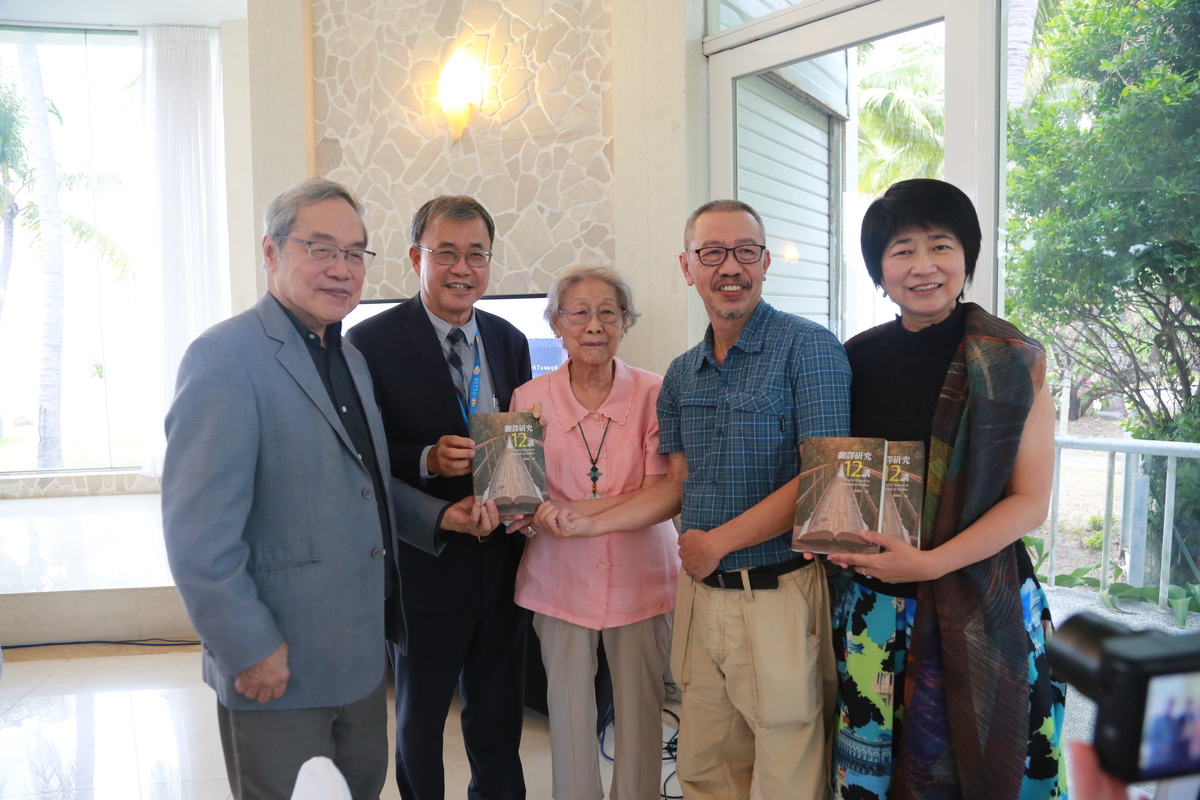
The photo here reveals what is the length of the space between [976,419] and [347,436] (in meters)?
1.21

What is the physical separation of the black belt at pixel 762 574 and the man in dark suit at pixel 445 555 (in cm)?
65

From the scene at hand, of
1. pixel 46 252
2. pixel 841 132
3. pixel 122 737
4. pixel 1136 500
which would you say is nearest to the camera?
pixel 1136 500

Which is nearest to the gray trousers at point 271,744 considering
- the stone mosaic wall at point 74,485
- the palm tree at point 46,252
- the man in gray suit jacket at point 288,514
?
the man in gray suit jacket at point 288,514

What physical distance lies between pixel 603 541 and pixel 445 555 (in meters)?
0.43

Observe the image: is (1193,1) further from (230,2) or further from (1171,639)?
(230,2)

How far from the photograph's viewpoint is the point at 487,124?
391 centimetres

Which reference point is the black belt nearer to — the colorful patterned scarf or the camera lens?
the colorful patterned scarf

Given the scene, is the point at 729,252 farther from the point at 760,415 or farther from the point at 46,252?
the point at 46,252

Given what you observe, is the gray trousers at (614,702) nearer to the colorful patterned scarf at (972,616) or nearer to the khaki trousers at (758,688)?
the khaki trousers at (758,688)

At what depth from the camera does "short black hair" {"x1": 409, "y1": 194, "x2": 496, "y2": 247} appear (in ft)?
6.63

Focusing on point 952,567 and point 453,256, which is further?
point 453,256

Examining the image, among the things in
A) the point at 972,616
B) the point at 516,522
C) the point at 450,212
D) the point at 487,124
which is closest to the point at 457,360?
the point at 450,212

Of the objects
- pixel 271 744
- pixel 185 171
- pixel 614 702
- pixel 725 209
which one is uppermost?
pixel 185 171

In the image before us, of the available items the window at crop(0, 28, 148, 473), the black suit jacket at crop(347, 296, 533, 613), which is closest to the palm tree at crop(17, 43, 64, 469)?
the window at crop(0, 28, 148, 473)
